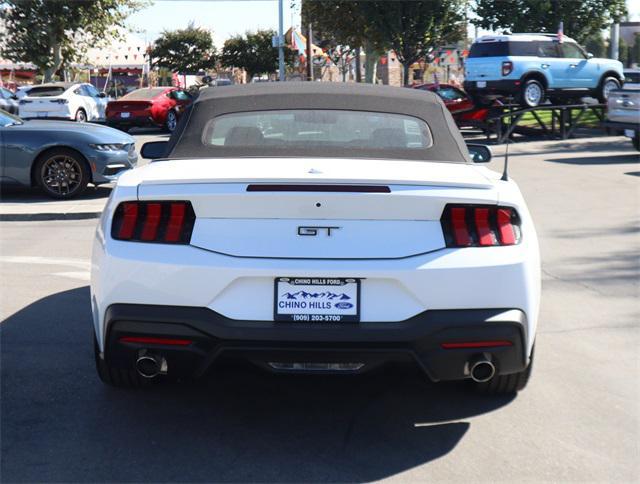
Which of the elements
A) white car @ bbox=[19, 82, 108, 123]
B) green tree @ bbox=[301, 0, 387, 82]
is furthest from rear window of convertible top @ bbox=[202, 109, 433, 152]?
green tree @ bbox=[301, 0, 387, 82]

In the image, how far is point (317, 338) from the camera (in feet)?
12.7

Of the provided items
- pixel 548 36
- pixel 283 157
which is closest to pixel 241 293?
pixel 283 157

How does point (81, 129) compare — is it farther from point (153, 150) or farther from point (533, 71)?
point (533, 71)

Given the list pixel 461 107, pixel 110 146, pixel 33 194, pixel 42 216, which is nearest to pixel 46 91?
pixel 461 107

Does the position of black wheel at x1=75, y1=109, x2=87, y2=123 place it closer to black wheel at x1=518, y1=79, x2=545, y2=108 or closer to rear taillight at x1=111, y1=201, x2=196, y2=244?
black wheel at x1=518, y1=79, x2=545, y2=108

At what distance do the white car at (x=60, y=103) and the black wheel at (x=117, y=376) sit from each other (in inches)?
1030

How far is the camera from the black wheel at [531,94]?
85.4 ft

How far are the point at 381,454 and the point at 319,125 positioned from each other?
1984 mm

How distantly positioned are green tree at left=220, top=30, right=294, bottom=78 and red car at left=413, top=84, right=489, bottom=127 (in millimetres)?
50283

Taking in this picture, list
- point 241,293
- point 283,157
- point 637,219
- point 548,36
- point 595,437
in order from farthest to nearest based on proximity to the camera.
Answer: point 548,36
point 637,219
point 283,157
point 595,437
point 241,293

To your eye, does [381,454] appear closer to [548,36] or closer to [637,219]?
[637,219]

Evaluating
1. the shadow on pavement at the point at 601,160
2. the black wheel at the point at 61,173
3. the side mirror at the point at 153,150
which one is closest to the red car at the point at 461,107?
the shadow on pavement at the point at 601,160

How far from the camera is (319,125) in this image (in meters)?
5.24

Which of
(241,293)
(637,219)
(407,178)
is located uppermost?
(407,178)
